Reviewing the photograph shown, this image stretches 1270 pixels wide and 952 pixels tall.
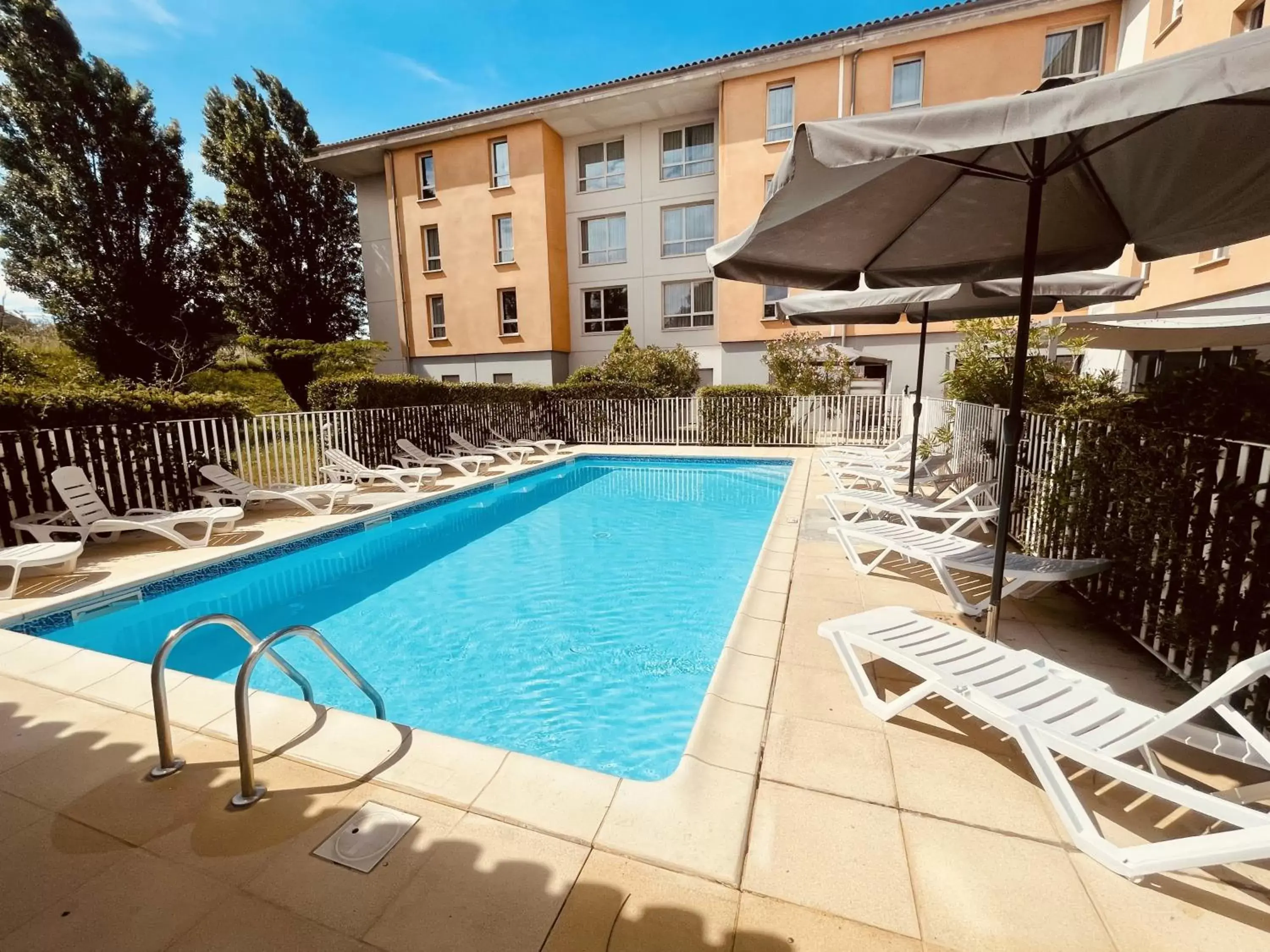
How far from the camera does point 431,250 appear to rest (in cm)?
2136

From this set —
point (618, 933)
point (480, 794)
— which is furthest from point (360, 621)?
point (618, 933)

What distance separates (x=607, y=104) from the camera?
17984 mm

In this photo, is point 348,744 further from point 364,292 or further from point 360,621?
point 364,292

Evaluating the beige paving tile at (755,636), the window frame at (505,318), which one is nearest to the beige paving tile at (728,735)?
the beige paving tile at (755,636)

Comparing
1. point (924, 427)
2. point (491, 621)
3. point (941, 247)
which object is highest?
point (941, 247)

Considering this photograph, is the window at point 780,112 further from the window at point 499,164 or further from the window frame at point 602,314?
the window at point 499,164

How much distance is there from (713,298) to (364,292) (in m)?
16.2

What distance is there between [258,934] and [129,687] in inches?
87.4

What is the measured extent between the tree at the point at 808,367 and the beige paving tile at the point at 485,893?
14.2 meters

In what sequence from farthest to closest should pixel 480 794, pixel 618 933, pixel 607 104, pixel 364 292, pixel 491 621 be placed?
pixel 364 292
pixel 607 104
pixel 491 621
pixel 480 794
pixel 618 933

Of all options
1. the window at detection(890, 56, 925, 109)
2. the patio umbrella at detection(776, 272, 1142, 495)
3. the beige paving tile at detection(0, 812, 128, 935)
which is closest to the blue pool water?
the beige paving tile at detection(0, 812, 128, 935)

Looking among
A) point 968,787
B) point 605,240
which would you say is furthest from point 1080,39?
point 968,787

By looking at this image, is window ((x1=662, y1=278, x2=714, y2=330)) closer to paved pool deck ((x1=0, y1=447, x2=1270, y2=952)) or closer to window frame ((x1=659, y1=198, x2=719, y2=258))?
window frame ((x1=659, y1=198, x2=719, y2=258))

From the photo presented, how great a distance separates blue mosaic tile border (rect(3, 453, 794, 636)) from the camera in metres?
4.29
